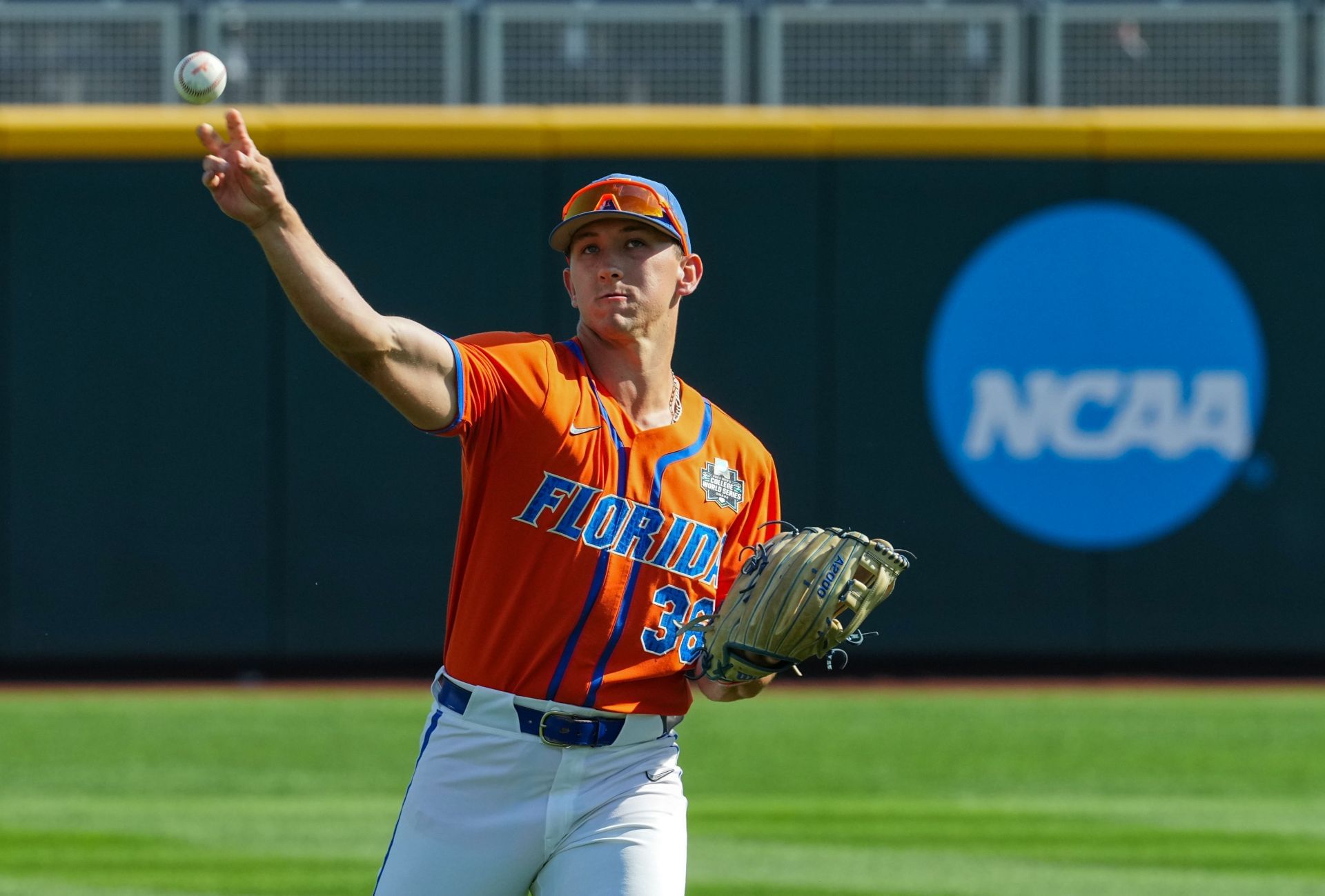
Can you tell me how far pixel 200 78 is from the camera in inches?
122

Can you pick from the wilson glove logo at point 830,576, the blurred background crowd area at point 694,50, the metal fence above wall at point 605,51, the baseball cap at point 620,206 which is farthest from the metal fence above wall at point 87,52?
the wilson glove logo at point 830,576

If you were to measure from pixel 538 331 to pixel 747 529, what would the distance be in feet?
25.3

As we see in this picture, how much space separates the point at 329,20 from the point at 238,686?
4.15 meters

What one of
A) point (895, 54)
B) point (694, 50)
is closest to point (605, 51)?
point (694, 50)

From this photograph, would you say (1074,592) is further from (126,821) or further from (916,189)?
(126,821)

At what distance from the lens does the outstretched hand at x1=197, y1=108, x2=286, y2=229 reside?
110 inches

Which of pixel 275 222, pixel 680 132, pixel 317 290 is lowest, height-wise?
pixel 317 290

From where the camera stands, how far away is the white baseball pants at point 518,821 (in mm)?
3195

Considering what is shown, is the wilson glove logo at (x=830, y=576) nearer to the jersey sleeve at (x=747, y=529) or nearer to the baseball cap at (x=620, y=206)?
the jersey sleeve at (x=747, y=529)

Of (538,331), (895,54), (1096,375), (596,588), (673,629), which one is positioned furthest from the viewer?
(895,54)

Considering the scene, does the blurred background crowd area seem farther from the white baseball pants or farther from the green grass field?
the white baseball pants

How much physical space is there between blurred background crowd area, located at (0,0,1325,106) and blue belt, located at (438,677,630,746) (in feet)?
28.3

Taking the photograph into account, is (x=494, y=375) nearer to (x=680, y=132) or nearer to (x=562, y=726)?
(x=562, y=726)

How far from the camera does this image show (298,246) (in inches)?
112
